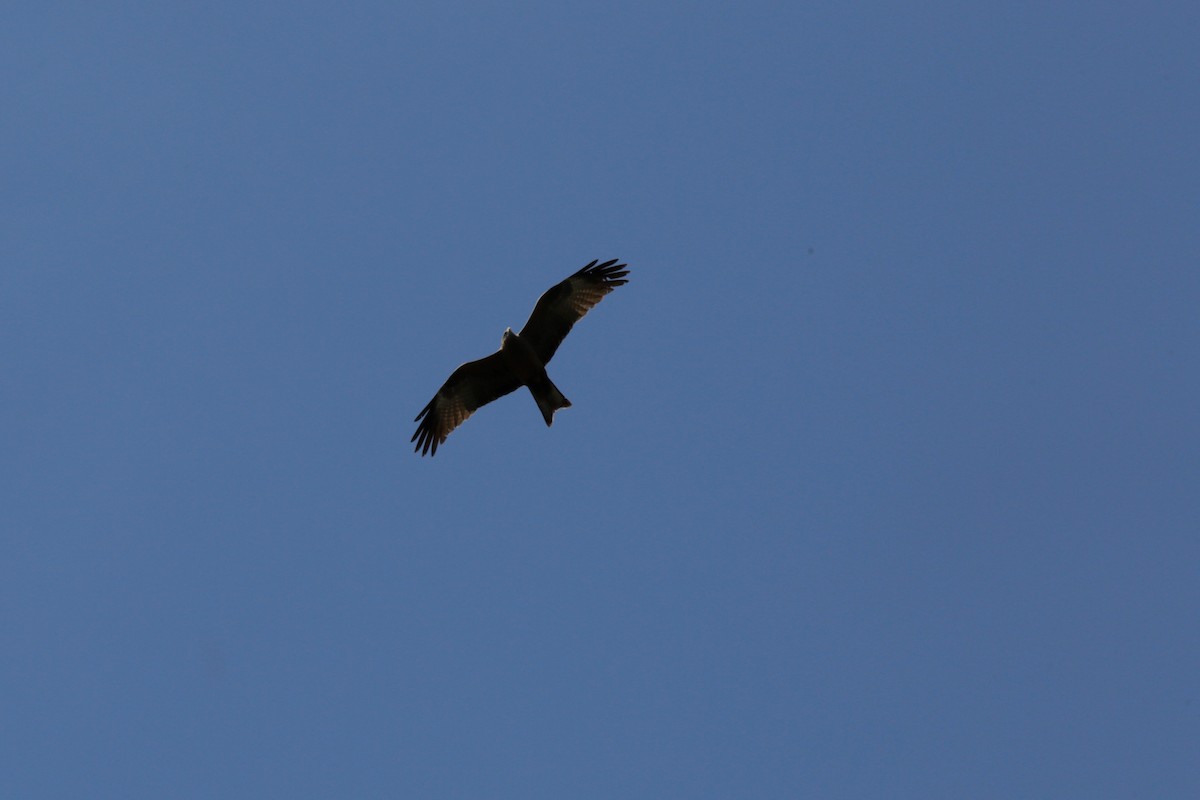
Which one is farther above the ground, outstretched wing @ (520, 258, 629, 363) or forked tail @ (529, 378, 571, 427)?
outstretched wing @ (520, 258, 629, 363)

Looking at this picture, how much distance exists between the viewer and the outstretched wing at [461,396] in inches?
652

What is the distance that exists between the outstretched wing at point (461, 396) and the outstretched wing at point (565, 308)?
60 cm

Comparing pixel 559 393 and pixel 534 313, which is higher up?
pixel 534 313

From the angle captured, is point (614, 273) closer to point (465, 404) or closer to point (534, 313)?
point (534, 313)

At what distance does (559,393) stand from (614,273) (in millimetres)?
1930

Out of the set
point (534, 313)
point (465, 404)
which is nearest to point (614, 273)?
point (534, 313)

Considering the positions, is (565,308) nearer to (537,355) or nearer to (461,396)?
(537,355)

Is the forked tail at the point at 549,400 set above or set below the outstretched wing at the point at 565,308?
below

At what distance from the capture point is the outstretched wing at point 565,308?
16.3 meters

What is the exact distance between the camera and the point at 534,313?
1622 centimetres

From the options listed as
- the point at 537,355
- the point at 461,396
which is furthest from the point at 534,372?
the point at 461,396

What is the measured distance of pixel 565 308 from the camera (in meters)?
16.4

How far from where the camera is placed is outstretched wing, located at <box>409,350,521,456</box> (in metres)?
16.6

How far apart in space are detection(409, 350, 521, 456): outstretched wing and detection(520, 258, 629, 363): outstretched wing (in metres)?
0.60
